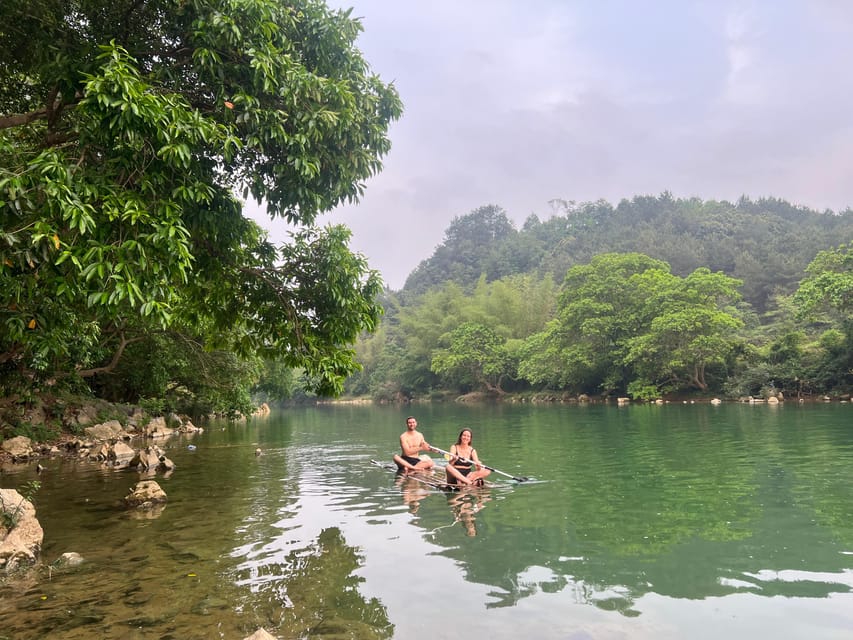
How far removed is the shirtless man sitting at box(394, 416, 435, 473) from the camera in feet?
38.3

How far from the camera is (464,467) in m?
10.5

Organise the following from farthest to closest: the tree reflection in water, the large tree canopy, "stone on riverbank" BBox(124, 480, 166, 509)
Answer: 1. "stone on riverbank" BBox(124, 480, 166, 509)
2. the large tree canopy
3. the tree reflection in water

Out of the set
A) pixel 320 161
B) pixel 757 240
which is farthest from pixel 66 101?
pixel 757 240

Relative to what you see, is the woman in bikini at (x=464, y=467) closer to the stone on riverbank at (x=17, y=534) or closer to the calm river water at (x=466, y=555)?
the calm river water at (x=466, y=555)

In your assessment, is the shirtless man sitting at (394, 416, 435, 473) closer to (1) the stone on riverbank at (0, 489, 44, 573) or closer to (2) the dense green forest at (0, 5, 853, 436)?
(2) the dense green forest at (0, 5, 853, 436)

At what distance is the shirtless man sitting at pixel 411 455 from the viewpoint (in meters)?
11.7

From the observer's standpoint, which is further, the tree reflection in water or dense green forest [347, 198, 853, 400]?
dense green forest [347, 198, 853, 400]

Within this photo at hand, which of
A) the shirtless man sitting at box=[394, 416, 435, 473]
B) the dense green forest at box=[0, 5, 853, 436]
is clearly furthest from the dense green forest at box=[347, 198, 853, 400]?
the dense green forest at box=[0, 5, 853, 436]

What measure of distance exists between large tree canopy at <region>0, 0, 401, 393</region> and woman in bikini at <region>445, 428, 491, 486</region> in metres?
3.34

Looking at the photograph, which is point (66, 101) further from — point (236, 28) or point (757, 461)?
point (757, 461)

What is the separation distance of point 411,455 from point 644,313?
3108cm

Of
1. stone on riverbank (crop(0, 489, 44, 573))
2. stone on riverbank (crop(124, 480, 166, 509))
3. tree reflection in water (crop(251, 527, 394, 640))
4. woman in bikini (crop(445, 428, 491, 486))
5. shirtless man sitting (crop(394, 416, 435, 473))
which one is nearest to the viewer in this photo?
tree reflection in water (crop(251, 527, 394, 640))

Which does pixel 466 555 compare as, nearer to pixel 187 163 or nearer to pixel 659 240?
pixel 187 163

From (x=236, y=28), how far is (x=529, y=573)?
19.1 ft
